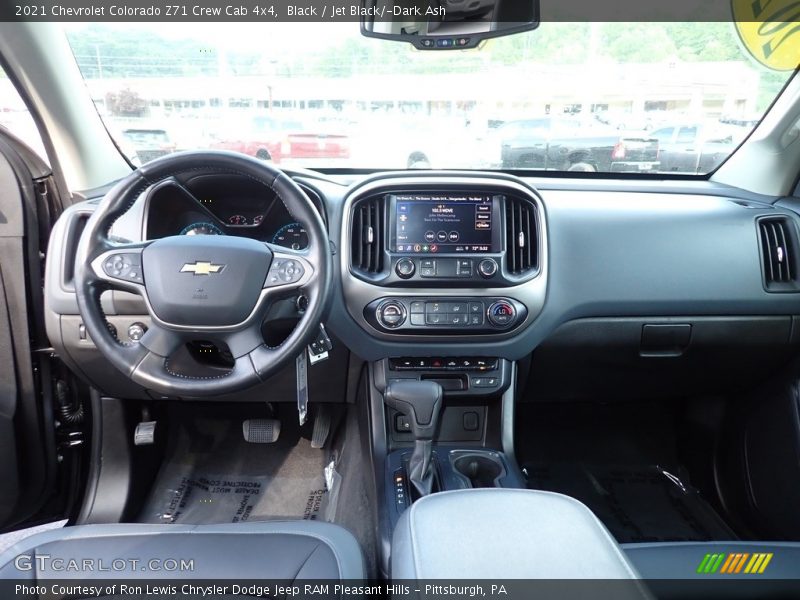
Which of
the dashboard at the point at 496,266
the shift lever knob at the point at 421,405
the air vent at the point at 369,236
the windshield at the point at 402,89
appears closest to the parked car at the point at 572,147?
the windshield at the point at 402,89

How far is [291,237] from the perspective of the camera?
1868mm

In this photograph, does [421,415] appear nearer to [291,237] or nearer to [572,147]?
[291,237]

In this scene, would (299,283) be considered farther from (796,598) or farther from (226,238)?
(796,598)

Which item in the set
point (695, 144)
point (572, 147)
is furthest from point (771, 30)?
point (572, 147)

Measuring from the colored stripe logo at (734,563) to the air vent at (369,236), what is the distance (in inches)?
47.9

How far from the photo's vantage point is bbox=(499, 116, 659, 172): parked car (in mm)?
2252

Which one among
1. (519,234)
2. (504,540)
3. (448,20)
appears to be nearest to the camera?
(504,540)

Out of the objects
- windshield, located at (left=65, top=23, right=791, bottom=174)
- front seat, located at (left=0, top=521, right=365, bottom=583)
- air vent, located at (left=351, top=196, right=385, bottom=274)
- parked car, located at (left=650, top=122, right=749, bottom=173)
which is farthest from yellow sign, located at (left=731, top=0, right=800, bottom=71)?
front seat, located at (left=0, top=521, right=365, bottom=583)

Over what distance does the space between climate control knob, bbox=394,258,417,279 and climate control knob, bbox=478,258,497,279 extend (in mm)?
216

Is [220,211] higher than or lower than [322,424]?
higher

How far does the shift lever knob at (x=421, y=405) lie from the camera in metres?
1.92

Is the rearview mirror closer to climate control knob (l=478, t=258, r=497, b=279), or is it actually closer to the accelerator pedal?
climate control knob (l=478, t=258, r=497, b=279)

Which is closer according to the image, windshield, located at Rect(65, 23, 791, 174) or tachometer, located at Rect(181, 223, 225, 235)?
tachometer, located at Rect(181, 223, 225, 235)

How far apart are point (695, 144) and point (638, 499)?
Result: 4.92ft
